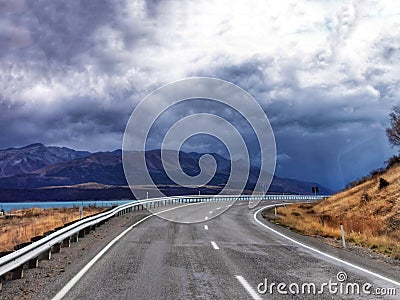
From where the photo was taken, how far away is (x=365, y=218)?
1199 inches

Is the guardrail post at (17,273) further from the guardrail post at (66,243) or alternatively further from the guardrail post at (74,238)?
the guardrail post at (74,238)

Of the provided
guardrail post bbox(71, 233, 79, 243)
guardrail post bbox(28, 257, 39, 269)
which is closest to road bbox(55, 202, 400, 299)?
guardrail post bbox(28, 257, 39, 269)

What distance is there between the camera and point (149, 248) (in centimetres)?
1393

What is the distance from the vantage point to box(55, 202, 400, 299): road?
7.97 m

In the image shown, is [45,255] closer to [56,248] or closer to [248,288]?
[56,248]

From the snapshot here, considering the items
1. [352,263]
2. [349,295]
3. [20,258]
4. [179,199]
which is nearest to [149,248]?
[20,258]

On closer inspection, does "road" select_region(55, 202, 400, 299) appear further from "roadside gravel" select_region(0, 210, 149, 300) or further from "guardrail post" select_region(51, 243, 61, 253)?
"guardrail post" select_region(51, 243, 61, 253)

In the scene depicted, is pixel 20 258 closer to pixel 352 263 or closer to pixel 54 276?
pixel 54 276

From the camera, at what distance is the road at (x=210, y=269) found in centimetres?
797

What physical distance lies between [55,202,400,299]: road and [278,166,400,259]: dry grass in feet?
11.2

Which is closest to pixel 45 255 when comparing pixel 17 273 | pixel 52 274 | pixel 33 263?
pixel 33 263

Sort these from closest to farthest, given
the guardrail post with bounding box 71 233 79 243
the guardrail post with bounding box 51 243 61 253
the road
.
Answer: the road → the guardrail post with bounding box 51 243 61 253 → the guardrail post with bounding box 71 233 79 243

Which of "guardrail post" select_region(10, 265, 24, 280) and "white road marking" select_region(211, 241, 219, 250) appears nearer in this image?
"guardrail post" select_region(10, 265, 24, 280)

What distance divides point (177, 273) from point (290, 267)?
9.93 ft
